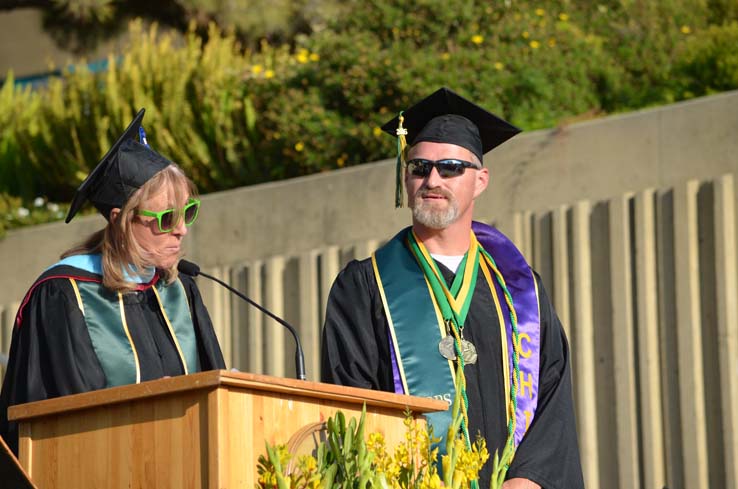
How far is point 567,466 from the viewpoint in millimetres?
5027

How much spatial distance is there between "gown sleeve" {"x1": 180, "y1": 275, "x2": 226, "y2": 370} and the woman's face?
1.02 feet

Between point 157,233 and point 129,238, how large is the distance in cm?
10

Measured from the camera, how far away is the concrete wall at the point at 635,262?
7160mm

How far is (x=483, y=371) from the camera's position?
16.6 feet

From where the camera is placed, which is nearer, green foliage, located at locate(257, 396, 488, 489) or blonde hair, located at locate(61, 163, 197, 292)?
green foliage, located at locate(257, 396, 488, 489)

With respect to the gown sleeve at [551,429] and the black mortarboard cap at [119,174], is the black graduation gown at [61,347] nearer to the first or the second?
the black mortarboard cap at [119,174]

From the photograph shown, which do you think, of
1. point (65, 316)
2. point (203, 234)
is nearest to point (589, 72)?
point (203, 234)

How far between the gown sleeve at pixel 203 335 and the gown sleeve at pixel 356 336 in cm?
41

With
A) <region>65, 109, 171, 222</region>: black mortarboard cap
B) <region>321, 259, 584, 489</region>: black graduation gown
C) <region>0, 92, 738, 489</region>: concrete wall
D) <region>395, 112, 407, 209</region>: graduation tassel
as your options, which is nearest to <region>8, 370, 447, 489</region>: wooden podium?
<region>321, 259, 584, 489</region>: black graduation gown

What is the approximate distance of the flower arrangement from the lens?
3473mm

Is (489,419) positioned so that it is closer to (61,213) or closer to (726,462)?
(726,462)

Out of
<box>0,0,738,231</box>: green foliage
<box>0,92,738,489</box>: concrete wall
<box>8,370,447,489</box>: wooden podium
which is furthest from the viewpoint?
<box>0,0,738,231</box>: green foliage

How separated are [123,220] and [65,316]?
40 cm

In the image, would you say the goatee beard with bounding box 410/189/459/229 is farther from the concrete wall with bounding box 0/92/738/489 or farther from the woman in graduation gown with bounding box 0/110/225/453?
the concrete wall with bounding box 0/92/738/489
